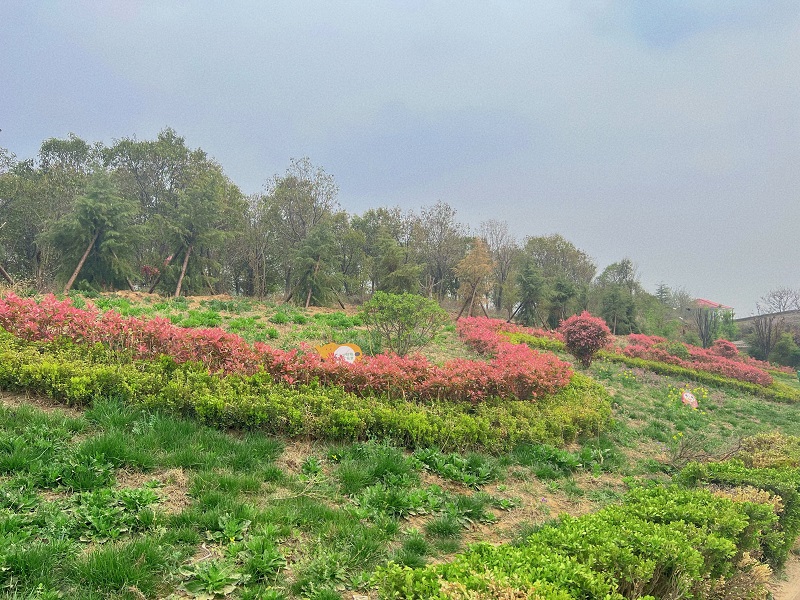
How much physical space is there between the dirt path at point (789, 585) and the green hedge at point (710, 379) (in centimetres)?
1069

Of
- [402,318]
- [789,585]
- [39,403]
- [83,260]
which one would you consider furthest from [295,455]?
[83,260]

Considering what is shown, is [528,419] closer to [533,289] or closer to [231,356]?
[231,356]

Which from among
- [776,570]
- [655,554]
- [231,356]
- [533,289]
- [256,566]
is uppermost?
[533,289]

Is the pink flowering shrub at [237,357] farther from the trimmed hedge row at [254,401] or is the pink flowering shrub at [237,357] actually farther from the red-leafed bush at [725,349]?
the red-leafed bush at [725,349]

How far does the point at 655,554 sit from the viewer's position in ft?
7.04

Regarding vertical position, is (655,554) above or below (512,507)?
above

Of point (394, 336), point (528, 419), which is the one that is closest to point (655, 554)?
point (528, 419)

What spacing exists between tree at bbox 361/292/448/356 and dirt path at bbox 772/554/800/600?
5202mm

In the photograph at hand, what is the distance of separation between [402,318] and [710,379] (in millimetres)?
11391

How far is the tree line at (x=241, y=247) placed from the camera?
14.9 meters

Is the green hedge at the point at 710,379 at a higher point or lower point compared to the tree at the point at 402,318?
lower

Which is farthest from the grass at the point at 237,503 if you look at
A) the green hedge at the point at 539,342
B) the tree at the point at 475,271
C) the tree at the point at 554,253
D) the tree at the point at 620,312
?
the tree at the point at 554,253

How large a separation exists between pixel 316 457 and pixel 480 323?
10822 mm

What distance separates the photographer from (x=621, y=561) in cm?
207
